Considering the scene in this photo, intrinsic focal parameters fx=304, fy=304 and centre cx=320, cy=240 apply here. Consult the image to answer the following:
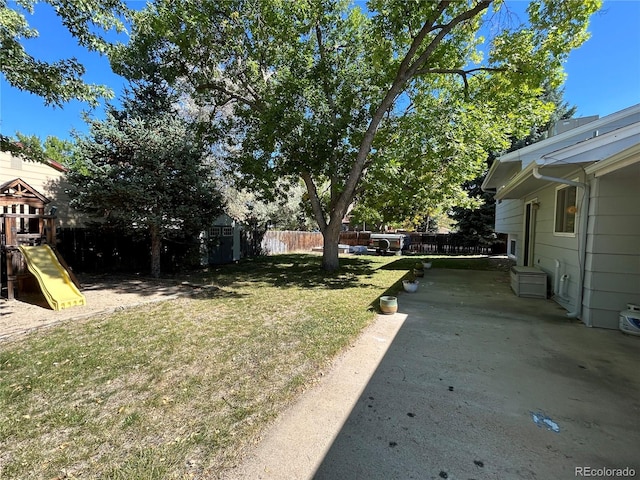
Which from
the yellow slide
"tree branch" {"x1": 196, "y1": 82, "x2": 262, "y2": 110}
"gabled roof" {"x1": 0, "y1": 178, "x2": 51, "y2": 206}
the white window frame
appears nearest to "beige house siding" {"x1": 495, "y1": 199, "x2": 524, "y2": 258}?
the white window frame

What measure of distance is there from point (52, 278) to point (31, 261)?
2.01 ft

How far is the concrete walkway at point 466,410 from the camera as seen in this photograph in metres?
1.96

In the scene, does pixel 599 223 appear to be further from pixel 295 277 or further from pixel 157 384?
pixel 295 277

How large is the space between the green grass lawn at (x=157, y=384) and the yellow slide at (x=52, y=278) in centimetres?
114

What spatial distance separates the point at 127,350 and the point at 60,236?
25.0 feet

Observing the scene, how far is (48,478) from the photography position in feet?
5.97

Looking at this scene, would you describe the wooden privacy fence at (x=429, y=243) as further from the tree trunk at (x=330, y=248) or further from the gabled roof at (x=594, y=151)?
the gabled roof at (x=594, y=151)

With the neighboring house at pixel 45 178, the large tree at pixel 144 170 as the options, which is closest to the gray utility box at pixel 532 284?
the large tree at pixel 144 170

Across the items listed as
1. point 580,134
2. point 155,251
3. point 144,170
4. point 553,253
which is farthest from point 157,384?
point 580,134

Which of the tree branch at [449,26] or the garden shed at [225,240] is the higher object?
the tree branch at [449,26]

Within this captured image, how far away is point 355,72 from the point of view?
1048 centimetres

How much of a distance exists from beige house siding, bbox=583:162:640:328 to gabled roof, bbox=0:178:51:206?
11031 millimetres

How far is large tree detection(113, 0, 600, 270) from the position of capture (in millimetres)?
8508

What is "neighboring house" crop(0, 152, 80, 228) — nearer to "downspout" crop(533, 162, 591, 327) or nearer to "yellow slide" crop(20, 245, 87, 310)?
"yellow slide" crop(20, 245, 87, 310)
